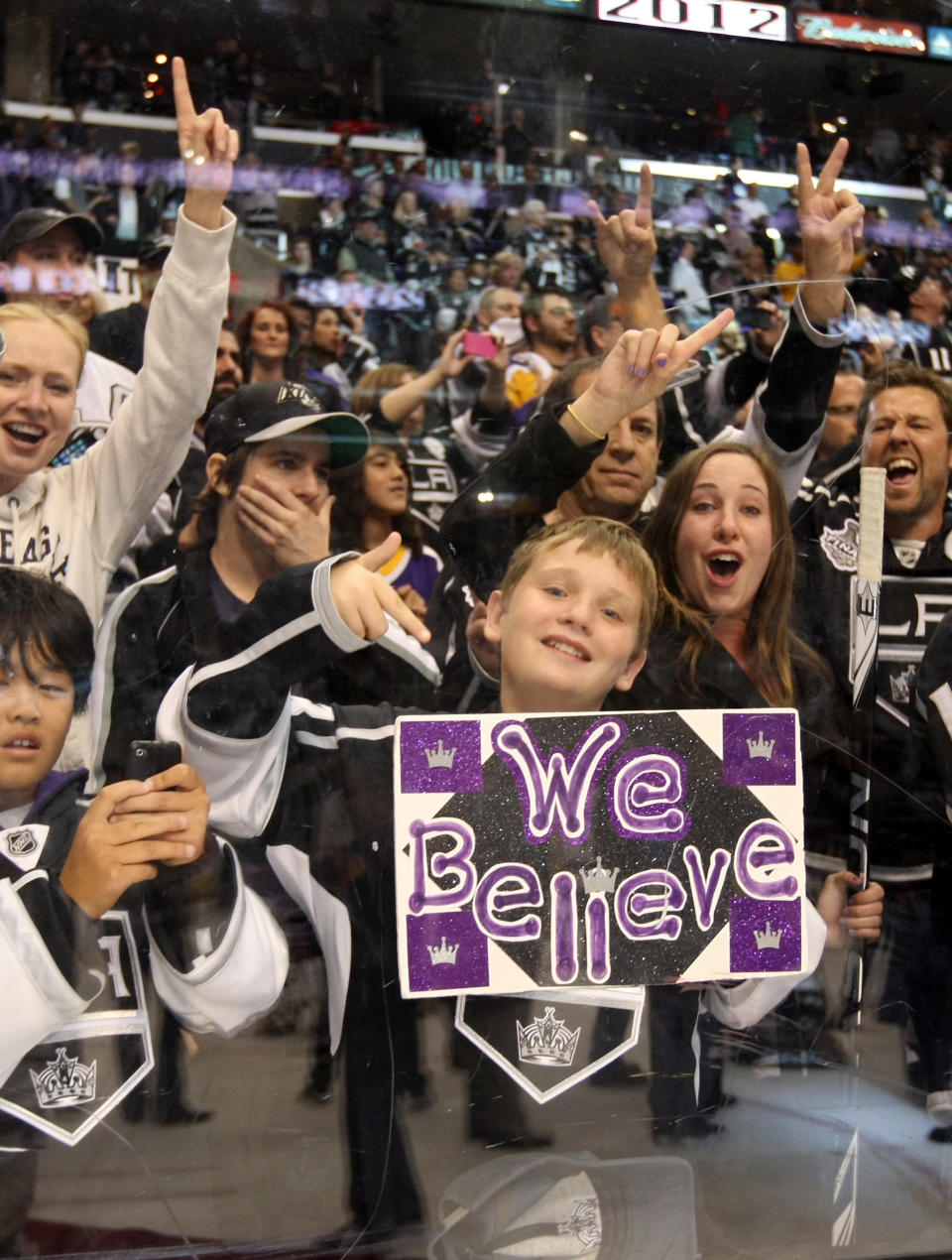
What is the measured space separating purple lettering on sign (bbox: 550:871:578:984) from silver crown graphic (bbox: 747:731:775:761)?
0.84 ft

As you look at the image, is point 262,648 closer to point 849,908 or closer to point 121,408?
point 121,408

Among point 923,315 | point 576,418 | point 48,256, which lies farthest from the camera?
point 923,315

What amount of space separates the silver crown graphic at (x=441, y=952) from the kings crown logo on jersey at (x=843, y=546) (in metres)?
0.63

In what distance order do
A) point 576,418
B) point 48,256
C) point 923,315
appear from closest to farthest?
1. point 48,256
2. point 576,418
3. point 923,315

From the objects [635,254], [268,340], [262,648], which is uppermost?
[635,254]

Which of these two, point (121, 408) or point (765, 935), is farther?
point (765, 935)

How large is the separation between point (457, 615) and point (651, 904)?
0.39 metres

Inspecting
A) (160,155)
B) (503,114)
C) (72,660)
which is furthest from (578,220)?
(72,660)

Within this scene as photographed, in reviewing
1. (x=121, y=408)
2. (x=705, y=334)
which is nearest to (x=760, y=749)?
(x=705, y=334)

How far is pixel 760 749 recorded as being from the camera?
55.1 inches

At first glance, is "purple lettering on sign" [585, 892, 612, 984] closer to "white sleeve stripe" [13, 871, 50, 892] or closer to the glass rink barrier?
the glass rink barrier

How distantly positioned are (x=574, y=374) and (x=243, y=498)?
0.38 metres

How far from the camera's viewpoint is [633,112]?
1.35 m

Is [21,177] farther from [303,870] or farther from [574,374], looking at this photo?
[303,870]
